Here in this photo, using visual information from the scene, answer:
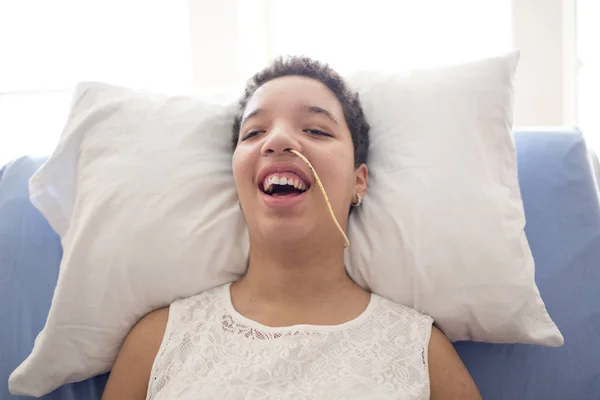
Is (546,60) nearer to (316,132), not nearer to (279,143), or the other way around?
(316,132)

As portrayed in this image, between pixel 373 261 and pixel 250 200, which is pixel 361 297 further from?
pixel 250 200

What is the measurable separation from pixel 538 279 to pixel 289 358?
52 cm

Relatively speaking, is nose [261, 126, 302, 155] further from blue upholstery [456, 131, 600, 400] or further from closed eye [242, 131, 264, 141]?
blue upholstery [456, 131, 600, 400]

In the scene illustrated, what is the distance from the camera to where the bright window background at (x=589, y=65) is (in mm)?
1656

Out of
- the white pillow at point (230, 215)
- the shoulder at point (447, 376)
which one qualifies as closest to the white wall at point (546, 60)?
the white pillow at point (230, 215)

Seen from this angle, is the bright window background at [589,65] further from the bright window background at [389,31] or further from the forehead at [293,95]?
the forehead at [293,95]

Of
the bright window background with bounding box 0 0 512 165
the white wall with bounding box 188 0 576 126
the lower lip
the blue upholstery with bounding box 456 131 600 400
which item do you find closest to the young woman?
the lower lip

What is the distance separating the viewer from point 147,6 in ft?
6.43

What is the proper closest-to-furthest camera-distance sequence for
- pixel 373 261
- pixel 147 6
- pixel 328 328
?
pixel 328 328, pixel 373 261, pixel 147 6

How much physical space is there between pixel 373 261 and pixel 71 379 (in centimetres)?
59

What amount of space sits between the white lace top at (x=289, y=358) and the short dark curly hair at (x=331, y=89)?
0.33 meters

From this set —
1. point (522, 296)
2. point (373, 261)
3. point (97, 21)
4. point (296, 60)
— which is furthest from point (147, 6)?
point (522, 296)

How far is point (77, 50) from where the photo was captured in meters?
1.99

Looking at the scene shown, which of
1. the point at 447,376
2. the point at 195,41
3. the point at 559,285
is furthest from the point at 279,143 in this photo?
the point at 195,41
